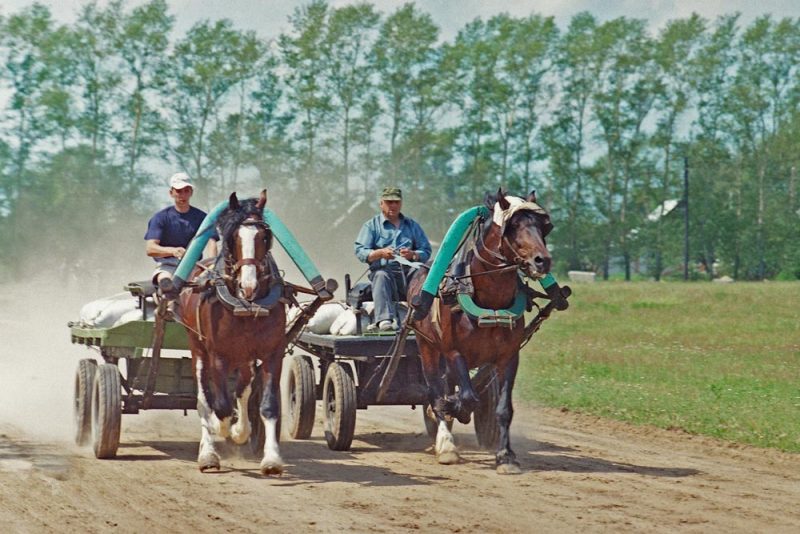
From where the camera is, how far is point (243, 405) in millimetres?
10211

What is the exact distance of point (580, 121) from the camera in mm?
62719

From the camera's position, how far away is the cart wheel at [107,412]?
10.4m

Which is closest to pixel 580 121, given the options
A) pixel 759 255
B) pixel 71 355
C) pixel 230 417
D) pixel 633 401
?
pixel 759 255

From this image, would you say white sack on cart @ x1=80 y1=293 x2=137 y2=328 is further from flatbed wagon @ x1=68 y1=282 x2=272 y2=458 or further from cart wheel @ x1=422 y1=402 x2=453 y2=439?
cart wheel @ x1=422 y1=402 x2=453 y2=439

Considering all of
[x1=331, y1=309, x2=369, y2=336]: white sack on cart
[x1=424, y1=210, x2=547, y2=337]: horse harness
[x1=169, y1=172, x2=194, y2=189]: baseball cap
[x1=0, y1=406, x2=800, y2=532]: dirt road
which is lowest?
[x1=0, y1=406, x2=800, y2=532]: dirt road

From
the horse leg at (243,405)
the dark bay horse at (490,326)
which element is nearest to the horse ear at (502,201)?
the dark bay horse at (490,326)

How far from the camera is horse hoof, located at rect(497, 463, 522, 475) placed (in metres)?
9.78

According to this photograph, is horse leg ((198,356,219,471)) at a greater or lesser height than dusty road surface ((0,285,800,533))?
greater

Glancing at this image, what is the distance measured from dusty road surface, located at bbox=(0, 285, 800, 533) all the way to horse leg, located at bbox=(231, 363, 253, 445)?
26 cm

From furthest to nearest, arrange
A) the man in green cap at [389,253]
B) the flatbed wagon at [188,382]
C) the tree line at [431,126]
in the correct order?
the tree line at [431,126]
the man in green cap at [389,253]
the flatbed wagon at [188,382]

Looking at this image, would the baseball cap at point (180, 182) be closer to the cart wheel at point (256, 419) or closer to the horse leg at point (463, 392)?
the cart wheel at point (256, 419)

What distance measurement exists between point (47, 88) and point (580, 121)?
1076 inches

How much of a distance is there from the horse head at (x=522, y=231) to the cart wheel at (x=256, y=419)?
2367mm

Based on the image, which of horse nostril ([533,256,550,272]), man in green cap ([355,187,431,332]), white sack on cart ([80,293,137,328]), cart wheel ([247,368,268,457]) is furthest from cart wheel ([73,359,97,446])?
horse nostril ([533,256,550,272])
